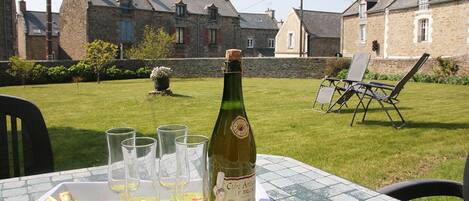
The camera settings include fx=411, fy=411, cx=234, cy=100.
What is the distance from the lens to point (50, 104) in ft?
39.0

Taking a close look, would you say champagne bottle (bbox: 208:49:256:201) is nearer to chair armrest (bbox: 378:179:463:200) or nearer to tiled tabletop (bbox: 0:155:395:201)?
tiled tabletop (bbox: 0:155:395:201)

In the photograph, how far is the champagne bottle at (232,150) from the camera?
1117 mm

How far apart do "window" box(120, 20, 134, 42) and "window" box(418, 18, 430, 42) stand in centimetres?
2240

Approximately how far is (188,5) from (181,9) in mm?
1439

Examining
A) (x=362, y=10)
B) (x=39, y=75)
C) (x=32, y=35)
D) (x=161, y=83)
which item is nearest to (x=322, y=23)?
(x=362, y=10)

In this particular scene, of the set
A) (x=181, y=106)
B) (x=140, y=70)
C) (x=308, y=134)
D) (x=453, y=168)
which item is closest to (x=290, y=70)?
(x=140, y=70)

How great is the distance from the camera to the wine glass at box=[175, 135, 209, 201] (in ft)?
3.62

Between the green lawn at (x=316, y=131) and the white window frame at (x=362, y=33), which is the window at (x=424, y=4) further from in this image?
the green lawn at (x=316, y=131)

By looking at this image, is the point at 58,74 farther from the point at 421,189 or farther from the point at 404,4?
the point at 421,189

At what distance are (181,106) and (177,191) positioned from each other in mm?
9783

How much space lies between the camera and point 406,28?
89.4 feet

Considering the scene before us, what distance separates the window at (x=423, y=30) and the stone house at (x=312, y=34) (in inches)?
498

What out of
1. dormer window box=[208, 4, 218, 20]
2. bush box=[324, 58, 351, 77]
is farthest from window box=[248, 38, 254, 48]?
bush box=[324, 58, 351, 77]

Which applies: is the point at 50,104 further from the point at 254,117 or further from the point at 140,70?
the point at 140,70
